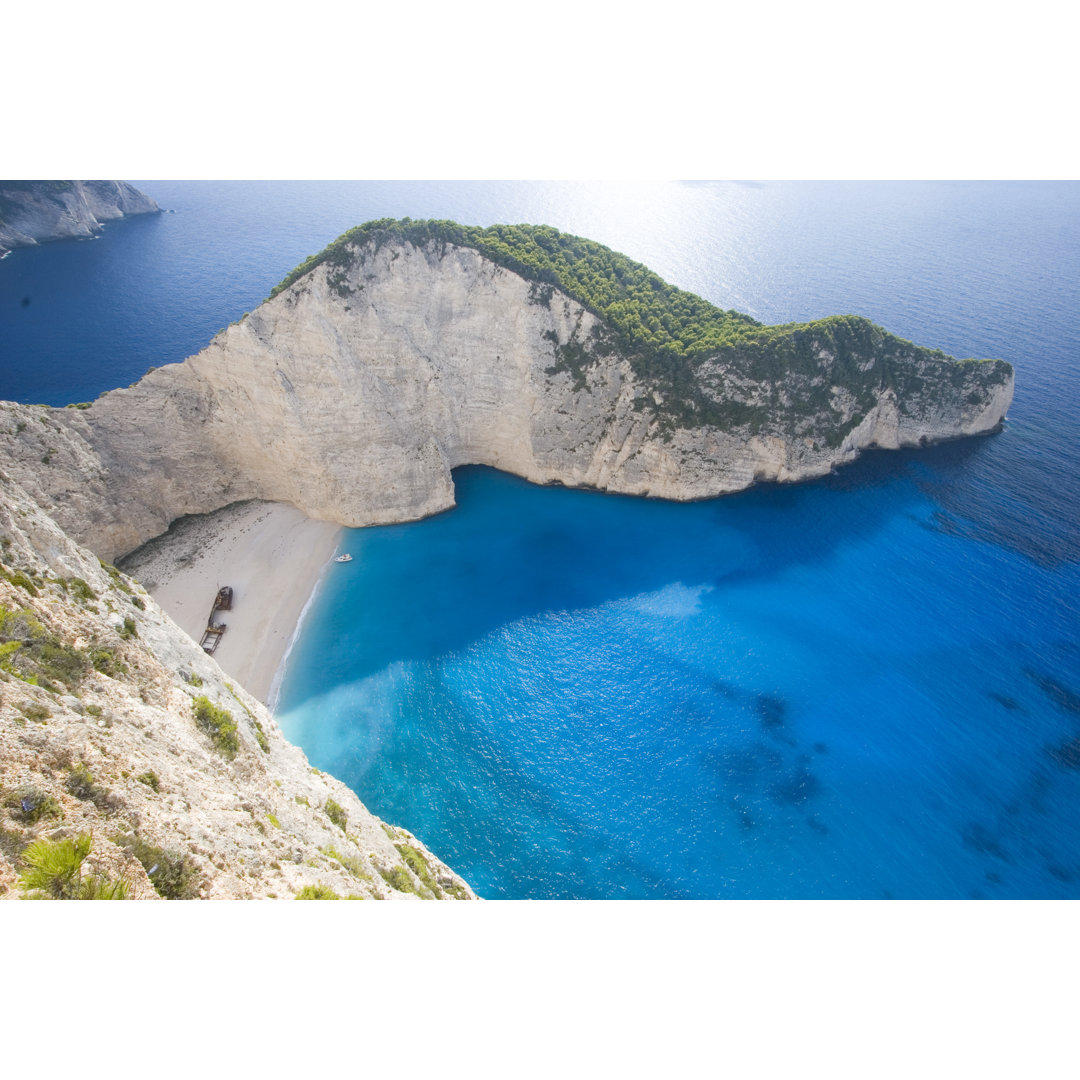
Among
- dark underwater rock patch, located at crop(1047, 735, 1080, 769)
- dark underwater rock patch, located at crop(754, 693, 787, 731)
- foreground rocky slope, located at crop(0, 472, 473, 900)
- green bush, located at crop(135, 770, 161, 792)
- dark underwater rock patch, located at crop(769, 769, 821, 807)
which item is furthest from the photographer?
dark underwater rock patch, located at crop(754, 693, 787, 731)

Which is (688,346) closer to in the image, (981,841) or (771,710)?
(771,710)

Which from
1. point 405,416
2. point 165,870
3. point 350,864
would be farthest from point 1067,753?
point 405,416

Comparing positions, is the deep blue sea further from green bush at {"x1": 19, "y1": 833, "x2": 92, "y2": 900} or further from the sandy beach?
green bush at {"x1": 19, "y1": 833, "x2": 92, "y2": 900}

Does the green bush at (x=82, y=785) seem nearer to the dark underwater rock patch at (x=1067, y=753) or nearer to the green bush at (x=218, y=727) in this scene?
the green bush at (x=218, y=727)

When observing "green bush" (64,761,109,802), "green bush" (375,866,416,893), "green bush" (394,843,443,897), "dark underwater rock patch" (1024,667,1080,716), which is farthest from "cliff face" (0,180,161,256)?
"dark underwater rock patch" (1024,667,1080,716)

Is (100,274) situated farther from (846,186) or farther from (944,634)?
(846,186)
